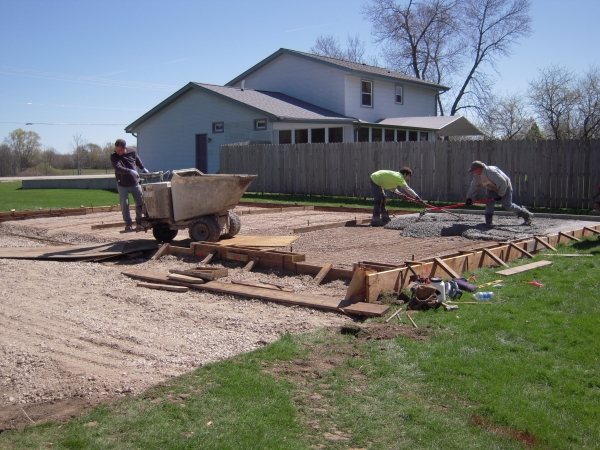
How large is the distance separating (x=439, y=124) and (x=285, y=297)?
26629 millimetres

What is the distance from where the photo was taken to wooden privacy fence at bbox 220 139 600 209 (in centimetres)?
1712

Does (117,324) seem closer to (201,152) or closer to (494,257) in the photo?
(494,257)

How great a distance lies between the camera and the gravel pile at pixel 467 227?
1121 centimetres

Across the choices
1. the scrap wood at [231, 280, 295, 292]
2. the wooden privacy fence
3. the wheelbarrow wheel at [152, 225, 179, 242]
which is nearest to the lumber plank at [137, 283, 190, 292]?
the scrap wood at [231, 280, 295, 292]

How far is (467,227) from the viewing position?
12031 mm

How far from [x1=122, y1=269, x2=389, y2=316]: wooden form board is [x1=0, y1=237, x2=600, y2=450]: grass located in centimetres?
61

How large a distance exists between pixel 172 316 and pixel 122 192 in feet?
16.7

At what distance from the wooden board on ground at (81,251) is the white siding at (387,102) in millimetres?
20925

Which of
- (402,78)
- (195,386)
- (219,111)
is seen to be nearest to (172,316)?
(195,386)

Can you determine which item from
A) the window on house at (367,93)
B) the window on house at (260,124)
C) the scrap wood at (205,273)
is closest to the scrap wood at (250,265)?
the scrap wood at (205,273)

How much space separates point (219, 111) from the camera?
96.0ft

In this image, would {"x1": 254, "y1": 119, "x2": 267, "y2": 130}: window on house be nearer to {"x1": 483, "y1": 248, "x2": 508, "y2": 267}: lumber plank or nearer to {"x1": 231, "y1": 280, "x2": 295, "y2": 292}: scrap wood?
{"x1": 483, "y1": 248, "x2": 508, "y2": 267}: lumber plank

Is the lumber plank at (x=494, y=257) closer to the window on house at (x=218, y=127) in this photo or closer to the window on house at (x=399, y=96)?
the window on house at (x=218, y=127)

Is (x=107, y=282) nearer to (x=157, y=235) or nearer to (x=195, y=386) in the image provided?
(x=157, y=235)
